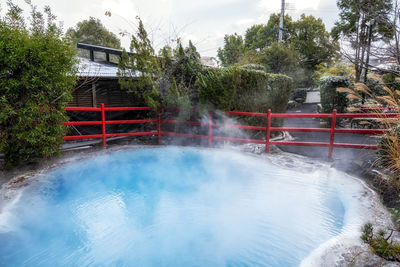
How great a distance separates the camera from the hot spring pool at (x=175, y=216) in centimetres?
315

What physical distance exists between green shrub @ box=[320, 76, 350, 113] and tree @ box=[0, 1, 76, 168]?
981 centimetres

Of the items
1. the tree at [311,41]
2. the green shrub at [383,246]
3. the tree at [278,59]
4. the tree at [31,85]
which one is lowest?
the green shrub at [383,246]

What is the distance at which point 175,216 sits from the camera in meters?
4.07

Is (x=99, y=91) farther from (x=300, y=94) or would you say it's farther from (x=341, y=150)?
(x=300, y=94)

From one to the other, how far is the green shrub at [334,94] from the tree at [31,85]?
9.81m

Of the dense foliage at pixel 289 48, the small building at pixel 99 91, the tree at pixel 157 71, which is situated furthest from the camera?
the dense foliage at pixel 289 48

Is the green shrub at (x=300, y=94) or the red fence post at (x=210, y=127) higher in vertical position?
the green shrub at (x=300, y=94)

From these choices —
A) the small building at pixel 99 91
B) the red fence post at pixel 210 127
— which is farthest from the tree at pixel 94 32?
the red fence post at pixel 210 127

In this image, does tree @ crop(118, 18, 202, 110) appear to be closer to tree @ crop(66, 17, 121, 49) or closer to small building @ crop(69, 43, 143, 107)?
small building @ crop(69, 43, 143, 107)

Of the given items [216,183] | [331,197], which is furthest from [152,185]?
[331,197]

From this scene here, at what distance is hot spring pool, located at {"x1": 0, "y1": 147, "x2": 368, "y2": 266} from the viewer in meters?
3.15

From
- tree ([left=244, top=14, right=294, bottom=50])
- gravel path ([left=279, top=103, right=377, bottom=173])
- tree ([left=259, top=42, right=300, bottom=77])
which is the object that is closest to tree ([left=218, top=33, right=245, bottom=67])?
tree ([left=244, top=14, right=294, bottom=50])

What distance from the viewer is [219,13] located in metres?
15.4

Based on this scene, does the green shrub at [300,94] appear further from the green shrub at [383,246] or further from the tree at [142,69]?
the green shrub at [383,246]
